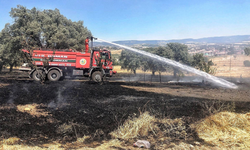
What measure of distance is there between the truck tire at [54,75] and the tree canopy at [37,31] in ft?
25.9

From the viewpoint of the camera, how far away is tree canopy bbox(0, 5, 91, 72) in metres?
25.2

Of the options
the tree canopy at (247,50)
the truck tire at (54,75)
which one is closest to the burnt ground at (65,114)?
the truck tire at (54,75)

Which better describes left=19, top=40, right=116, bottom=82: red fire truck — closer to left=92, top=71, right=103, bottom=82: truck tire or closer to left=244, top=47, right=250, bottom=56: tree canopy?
left=92, top=71, right=103, bottom=82: truck tire

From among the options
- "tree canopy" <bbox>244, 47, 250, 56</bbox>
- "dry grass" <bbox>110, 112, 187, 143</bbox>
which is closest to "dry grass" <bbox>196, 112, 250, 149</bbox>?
"dry grass" <bbox>110, 112, 187, 143</bbox>

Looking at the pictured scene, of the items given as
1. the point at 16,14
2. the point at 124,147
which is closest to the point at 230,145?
the point at 124,147

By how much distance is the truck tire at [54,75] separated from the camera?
17933mm

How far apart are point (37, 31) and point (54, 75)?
9983mm

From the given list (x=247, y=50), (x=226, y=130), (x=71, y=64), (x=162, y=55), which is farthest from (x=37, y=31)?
(x=247, y=50)

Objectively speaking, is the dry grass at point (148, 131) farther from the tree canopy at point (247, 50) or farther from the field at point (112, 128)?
the tree canopy at point (247, 50)

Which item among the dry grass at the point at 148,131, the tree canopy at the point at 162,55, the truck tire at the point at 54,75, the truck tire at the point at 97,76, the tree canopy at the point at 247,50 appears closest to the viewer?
the dry grass at the point at 148,131

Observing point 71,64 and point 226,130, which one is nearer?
point 226,130

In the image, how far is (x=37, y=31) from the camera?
24.7 metres

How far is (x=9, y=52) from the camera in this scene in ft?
90.3

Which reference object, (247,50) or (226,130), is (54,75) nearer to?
Answer: (226,130)
